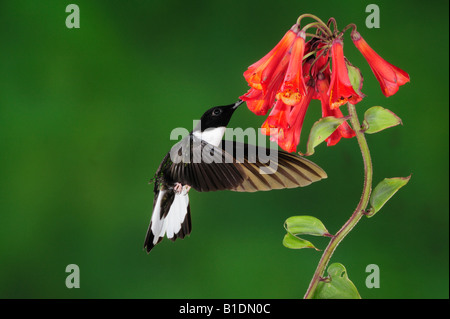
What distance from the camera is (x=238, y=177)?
0.74 m

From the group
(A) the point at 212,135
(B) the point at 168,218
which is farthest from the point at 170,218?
(A) the point at 212,135

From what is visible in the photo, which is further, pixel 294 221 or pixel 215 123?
pixel 215 123

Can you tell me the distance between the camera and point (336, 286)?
2.16ft

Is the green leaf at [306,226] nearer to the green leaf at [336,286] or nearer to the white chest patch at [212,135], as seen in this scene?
the green leaf at [336,286]

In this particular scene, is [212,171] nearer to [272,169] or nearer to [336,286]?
[272,169]

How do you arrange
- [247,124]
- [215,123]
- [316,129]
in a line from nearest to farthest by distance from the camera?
[316,129] → [215,123] → [247,124]

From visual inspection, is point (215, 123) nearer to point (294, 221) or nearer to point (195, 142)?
point (195, 142)

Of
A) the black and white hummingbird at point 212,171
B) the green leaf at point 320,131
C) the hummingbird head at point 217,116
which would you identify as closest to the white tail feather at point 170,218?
the black and white hummingbird at point 212,171

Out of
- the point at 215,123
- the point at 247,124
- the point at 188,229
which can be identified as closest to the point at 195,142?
the point at 215,123

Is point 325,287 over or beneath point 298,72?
beneath

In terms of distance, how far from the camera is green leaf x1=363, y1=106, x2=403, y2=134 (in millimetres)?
602

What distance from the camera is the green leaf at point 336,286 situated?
0.66m

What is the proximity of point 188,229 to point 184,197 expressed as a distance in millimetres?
65

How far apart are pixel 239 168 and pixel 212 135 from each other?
0.11 m
